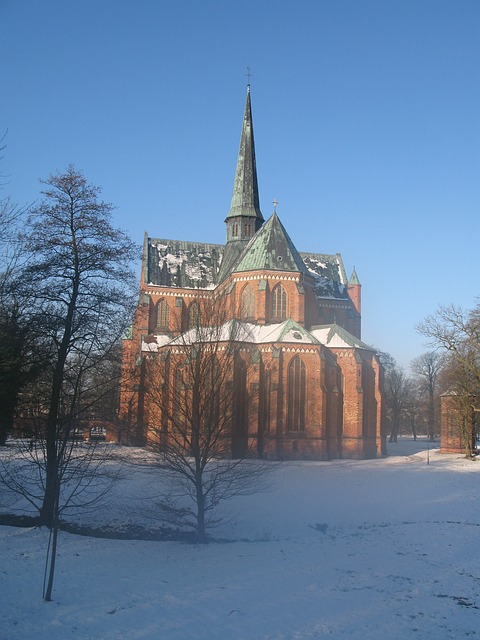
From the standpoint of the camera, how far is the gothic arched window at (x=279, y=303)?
45.4m

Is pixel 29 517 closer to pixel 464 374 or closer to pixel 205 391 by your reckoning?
pixel 205 391

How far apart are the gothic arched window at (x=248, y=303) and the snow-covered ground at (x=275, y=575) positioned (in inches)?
806

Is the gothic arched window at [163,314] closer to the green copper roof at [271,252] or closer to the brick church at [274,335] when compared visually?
the brick church at [274,335]

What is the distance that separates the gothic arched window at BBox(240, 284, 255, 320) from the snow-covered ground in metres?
20.5

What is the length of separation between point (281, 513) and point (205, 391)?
18.6 feet

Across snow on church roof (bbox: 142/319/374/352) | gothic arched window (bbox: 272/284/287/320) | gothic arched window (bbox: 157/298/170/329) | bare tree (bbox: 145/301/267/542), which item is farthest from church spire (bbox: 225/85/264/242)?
bare tree (bbox: 145/301/267/542)

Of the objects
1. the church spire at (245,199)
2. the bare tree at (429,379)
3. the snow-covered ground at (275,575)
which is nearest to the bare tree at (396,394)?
the bare tree at (429,379)

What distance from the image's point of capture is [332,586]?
49.8 feet

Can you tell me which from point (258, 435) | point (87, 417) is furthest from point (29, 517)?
point (258, 435)

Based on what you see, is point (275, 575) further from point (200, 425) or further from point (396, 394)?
point (396, 394)

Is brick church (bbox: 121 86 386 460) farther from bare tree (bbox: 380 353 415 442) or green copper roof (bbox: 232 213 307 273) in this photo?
bare tree (bbox: 380 353 415 442)

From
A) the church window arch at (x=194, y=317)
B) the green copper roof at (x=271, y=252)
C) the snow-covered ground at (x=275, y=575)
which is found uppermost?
the green copper roof at (x=271, y=252)

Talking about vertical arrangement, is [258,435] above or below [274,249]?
below

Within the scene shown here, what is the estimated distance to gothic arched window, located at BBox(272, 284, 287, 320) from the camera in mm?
45438
